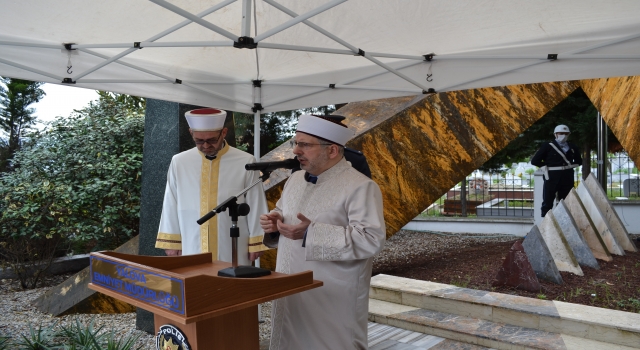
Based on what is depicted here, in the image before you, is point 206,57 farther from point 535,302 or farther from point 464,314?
point 535,302

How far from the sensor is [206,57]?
4.57 meters

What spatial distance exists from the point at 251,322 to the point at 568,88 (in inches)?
284

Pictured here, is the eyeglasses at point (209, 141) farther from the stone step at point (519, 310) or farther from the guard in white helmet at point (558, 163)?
the guard in white helmet at point (558, 163)

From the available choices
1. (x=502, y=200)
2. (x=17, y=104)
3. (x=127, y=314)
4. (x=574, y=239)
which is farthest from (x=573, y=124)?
(x=17, y=104)

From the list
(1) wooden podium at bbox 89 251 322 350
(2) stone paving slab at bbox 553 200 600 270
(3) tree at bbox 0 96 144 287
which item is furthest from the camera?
(3) tree at bbox 0 96 144 287

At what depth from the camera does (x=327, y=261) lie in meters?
2.73

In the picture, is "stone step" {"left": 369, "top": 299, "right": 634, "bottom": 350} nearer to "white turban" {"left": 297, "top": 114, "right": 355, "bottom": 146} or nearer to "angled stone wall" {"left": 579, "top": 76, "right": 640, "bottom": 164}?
"white turban" {"left": 297, "top": 114, "right": 355, "bottom": 146}

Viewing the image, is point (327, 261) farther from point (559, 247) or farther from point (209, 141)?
point (559, 247)

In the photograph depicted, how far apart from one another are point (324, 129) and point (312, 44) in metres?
1.76

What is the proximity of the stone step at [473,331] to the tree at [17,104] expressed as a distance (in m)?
10.1

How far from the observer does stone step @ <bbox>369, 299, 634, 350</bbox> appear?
405 centimetres

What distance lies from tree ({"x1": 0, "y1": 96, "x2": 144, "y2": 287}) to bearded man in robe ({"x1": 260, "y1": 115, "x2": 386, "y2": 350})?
524 cm

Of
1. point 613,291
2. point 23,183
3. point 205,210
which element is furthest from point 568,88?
point 23,183

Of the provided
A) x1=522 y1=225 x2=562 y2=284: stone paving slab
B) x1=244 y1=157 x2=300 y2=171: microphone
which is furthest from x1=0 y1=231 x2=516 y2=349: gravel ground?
x1=244 y1=157 x2=300 y2=171: microphone
